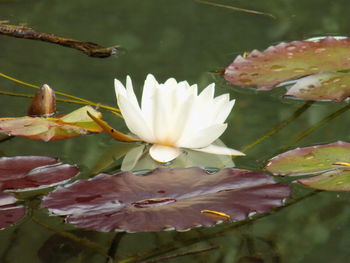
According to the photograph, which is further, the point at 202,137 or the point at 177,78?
the point at 177,78

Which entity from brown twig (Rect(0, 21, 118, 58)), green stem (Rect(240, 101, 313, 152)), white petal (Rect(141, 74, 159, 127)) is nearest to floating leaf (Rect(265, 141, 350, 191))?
green stem (Rect(240, 101, 313, 152))

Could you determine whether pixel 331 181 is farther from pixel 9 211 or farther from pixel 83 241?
pixel 9 211

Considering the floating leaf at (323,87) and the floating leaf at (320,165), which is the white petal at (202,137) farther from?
the floating leaf at (323,87)

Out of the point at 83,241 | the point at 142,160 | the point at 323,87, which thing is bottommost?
the point at 83,241

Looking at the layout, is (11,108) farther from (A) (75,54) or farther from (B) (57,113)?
(A) (75,54)

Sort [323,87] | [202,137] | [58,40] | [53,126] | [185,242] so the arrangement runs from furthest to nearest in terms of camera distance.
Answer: [58,40], [323,87], [53,126], [202,137], [185,242]

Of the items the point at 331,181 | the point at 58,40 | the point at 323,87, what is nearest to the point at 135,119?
the point at 331,181
